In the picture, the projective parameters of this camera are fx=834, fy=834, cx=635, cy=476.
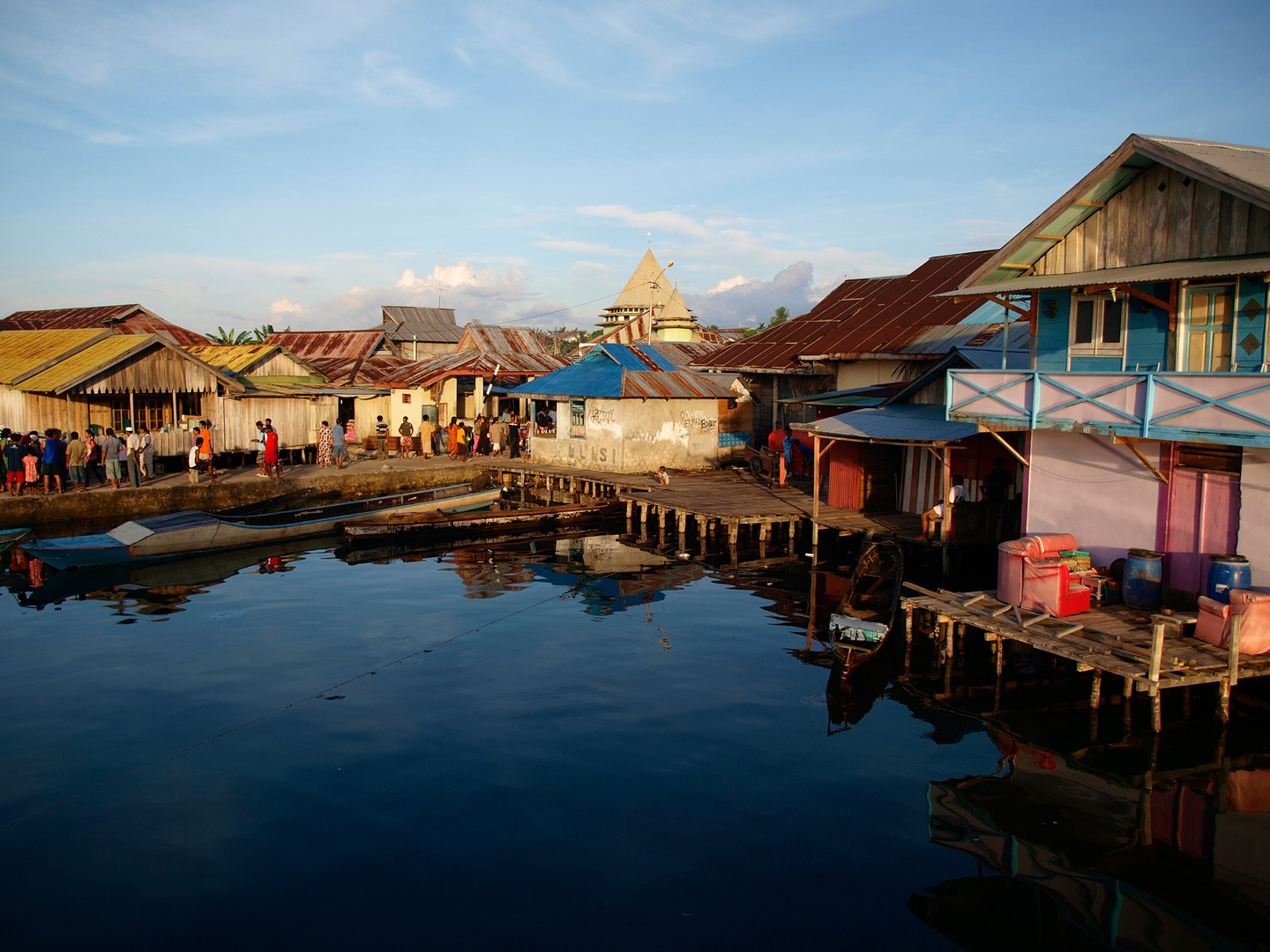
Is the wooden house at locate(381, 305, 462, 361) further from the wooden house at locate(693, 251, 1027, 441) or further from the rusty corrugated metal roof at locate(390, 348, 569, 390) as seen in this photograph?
the wooden house at locate(693, 251, 1027, 441)

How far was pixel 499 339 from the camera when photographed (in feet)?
151

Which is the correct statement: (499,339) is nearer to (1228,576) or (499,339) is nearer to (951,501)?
(951,501)

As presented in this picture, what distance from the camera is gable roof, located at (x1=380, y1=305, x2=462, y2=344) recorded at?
2493 inches

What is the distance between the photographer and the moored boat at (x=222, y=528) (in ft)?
68.7

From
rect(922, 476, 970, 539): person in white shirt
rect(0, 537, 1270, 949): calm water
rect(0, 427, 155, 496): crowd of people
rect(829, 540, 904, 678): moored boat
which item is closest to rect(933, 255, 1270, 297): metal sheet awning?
rect(922, 476, 970, 539): person in white shirt

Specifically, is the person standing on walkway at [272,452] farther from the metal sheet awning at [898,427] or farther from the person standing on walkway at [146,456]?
the metal sheet awning at [898,427]

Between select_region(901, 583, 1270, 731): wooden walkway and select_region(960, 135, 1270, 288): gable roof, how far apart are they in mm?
6092

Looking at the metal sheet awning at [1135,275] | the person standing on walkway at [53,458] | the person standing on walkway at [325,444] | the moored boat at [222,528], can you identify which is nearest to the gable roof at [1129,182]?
the metal sheet awning at [1135,275]

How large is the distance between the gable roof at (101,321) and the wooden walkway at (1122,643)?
139 feet

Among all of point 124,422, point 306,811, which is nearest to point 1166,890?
point 306,811

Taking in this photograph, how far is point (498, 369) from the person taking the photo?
127 ft

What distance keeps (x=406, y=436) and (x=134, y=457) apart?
1189 cm

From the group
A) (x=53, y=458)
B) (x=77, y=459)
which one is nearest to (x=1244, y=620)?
(x=77, y=459)

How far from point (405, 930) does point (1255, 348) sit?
13945mm
